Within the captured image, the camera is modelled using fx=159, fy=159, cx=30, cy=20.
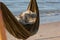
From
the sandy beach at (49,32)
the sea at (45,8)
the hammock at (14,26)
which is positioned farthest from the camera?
the sandy beach at (49,32)

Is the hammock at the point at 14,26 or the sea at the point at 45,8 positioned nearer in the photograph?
the hammock at the point at 14,26

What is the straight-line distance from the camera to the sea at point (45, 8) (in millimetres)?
2643

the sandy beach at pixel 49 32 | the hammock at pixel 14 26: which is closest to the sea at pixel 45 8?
the sandy beach at pixel 49 32

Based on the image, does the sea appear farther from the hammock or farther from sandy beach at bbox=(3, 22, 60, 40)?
the hammock

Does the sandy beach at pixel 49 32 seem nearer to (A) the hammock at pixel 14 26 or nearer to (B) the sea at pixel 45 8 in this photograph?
(B) the sea at pixel 45 8

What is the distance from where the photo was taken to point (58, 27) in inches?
118

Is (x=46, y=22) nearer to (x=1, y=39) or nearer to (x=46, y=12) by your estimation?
(x=46, y=12)

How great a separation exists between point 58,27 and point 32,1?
3.62 ft

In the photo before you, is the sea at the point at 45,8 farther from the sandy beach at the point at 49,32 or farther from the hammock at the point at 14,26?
the hammock at the point at 14,26

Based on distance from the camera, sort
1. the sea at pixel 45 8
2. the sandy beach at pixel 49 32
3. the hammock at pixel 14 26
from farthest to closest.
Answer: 1. the sandy beach at pixel 49 32
2. the sea at pixel 45 8
3. the hammock at pixel 14 26

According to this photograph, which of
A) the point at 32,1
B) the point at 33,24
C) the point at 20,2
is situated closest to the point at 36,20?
the point at 33,24

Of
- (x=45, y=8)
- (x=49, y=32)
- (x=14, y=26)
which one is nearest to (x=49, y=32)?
(x=49, y=32)

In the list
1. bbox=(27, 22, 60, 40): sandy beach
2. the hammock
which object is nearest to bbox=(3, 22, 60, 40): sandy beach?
bbox=(27, 22, 60, 40): sandy beach

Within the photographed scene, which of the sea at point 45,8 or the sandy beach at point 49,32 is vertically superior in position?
the sea at point 45,8
